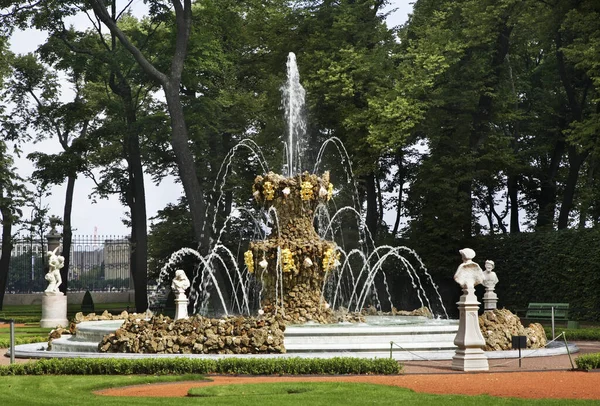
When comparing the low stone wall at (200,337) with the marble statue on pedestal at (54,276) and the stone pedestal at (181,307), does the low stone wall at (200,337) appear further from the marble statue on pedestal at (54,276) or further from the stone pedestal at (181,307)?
the marble statue on pedestal at (54,276)

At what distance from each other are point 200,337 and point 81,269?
35996 mm

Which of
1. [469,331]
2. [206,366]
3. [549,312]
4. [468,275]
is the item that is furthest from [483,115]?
[206,366]

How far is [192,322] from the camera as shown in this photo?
18.7m

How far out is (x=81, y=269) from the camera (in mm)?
52812

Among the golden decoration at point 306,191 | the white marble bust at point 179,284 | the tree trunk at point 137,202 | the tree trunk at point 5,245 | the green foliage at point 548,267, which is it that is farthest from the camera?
the tree trunk at point 5,245

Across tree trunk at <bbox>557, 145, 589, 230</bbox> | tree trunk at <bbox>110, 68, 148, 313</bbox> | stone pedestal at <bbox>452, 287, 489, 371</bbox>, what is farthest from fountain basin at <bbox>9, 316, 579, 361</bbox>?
tree trunk at <bbox>110, 68, 148, 313</bbox>

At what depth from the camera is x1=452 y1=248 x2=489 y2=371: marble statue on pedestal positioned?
1612cm

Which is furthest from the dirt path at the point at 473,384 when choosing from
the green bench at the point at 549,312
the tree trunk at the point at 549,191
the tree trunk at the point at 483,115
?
the tree trunk at the point at 549,191

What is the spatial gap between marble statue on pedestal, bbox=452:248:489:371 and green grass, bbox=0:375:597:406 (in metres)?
3.00

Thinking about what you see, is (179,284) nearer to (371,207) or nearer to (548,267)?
(548,267)

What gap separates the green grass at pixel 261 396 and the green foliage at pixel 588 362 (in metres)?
4.16

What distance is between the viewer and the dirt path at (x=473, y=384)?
13.2 metres

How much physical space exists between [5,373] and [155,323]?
3.52 metres

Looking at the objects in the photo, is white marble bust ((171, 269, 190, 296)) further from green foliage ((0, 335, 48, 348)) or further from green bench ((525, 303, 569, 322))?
green bench ((525, 303, 569, 322))
